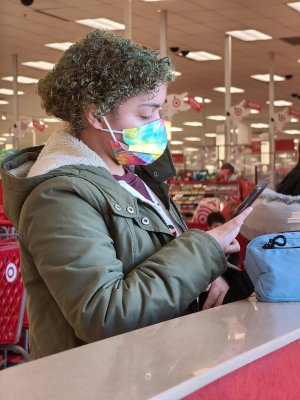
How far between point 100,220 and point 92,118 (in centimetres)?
32

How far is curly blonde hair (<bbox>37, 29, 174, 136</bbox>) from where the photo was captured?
1.80 metres

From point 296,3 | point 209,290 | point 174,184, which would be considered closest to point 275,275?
point 209,290

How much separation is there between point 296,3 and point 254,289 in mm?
10417

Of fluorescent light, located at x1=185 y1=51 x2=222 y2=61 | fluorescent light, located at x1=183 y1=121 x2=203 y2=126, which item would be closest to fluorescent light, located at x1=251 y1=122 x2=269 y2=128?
fluorescent light, located at x1=183 y1=121 x2=203 y2=126

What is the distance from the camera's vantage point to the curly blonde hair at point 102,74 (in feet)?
5.90

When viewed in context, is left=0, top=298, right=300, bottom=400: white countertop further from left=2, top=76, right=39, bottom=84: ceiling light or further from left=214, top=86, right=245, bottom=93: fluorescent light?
left=214, top=86, right=245, bottom=93: fluorescent light

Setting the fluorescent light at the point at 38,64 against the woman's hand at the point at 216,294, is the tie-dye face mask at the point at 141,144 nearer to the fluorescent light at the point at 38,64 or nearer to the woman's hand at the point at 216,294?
the woman's hand at the point at 216,294

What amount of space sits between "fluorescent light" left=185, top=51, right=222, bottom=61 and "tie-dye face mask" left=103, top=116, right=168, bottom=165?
45.9 feet

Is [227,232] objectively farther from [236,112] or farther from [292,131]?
[292,131]

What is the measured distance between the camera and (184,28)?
13.5 metres

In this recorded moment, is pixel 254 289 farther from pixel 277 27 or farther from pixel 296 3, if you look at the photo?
pixel 277 27

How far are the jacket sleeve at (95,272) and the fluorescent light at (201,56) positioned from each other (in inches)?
570

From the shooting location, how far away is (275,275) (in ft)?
5.85

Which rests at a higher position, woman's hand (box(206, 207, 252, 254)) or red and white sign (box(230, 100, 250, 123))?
red and white sign (box(230, 100, 250, 123))
